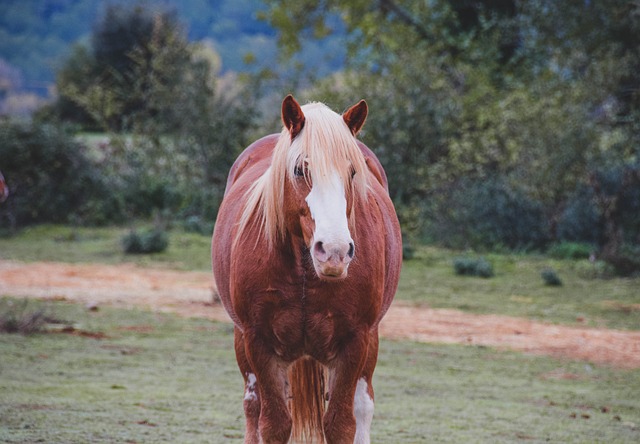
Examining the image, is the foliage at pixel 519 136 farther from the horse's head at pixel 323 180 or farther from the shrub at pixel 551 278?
the horse's head at pixel 323 180

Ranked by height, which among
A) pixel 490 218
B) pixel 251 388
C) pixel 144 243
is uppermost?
pixel 251 388

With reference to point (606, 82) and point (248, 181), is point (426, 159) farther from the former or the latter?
point (248, 181)

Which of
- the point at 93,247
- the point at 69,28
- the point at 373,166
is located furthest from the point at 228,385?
the point at 69,28

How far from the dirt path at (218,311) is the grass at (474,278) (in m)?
0.61

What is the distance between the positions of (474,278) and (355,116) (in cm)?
1118

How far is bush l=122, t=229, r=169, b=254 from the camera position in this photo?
16438 mm

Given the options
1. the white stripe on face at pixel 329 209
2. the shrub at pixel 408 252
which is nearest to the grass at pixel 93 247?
the shrub at pixel 408 252

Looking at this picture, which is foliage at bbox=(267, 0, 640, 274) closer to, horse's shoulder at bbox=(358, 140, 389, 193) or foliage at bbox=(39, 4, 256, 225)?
foliage at bbox=(39, 4, 256, 225)

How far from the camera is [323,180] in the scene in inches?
133

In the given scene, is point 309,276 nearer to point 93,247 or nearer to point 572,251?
point 572,251

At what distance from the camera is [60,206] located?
20453mm

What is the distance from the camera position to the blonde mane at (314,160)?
11.3 feet

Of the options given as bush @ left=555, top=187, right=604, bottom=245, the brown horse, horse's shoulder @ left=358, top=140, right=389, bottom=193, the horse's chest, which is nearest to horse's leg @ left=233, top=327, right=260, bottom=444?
the brown horse

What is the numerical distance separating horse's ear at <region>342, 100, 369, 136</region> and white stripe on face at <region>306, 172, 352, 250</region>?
0.41 meters
